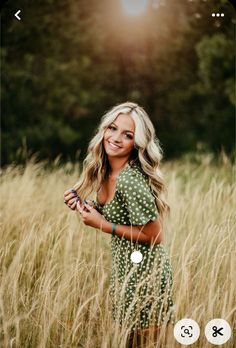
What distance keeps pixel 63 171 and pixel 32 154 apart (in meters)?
1.40

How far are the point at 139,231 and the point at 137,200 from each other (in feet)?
0.37

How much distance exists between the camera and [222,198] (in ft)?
8.06

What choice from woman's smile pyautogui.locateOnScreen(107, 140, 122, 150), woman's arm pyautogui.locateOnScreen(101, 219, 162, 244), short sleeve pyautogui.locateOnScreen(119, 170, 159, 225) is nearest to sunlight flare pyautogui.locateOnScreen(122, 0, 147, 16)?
woman's smile pyautogui.locateOnScreen(107, 140, 122, 150)

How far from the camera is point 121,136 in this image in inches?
73.9

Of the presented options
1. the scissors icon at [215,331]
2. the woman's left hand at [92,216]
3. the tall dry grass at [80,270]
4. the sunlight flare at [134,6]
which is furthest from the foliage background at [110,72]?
the scissors icon at [215,331]

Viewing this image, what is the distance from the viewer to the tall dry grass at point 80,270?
6.43 ft

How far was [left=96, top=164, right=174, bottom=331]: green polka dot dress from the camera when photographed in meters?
1.83

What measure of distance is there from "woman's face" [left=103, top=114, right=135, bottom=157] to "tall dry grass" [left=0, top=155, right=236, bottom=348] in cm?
43

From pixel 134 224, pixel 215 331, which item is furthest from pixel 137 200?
pixel 215 331

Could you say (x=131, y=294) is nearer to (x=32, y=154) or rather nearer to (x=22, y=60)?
(x=22, y=60)

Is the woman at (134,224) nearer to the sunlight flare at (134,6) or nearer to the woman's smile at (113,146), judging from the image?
the woman's smile at (113,146)

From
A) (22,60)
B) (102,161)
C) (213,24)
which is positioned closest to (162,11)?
(213,24)

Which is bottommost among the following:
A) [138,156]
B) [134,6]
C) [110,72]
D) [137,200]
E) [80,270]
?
[80,270]

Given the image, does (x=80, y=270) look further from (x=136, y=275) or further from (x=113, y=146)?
(x=113, y=146)
